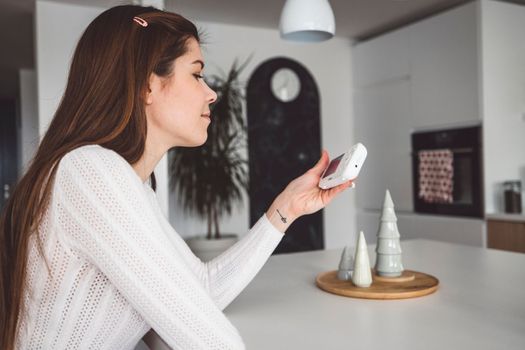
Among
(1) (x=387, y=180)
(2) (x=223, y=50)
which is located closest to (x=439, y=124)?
(1) (x=387, y=180)

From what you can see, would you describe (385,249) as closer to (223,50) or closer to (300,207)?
(300,207)

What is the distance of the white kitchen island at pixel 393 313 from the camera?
96 centimetres

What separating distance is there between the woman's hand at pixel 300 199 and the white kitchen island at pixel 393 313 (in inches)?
8.4

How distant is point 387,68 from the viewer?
4.61m

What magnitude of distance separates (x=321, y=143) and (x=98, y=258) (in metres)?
4.27

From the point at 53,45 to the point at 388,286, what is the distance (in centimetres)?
342

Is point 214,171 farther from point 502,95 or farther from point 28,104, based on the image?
point 28,104

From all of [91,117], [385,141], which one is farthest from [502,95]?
[91,117]

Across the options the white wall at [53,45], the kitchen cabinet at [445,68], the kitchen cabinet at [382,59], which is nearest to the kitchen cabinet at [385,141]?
the kitchen cabinet at [382,59]

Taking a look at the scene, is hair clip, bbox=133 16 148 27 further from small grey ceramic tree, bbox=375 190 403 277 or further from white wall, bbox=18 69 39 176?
white wall, bbox=18 69 39 176

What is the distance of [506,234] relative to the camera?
3.44 meters

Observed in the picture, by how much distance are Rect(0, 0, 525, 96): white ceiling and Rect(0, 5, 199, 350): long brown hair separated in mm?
3032

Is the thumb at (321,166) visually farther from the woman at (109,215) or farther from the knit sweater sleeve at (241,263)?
the woman at (109,215)

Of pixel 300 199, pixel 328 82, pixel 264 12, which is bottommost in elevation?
pixel 300 199
